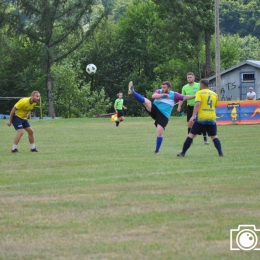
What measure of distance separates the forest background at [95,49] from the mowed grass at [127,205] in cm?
4212

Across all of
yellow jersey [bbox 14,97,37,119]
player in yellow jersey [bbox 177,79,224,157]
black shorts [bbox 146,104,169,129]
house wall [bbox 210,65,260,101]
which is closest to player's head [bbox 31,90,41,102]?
yellow jersey [bbox 14,97,37,119]

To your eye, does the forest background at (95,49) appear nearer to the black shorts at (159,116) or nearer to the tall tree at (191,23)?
the tall tree at (191,23)

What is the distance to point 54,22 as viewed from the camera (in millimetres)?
58531

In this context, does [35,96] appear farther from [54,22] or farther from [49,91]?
[49,91]

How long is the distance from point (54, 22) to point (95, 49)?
10120mm

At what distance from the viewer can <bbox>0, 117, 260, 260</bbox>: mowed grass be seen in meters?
6.81

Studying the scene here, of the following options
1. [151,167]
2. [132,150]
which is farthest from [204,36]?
[151,167]

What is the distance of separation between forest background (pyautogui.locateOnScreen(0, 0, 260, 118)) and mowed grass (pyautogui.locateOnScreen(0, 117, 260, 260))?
42121mm

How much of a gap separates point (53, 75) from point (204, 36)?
13222mm

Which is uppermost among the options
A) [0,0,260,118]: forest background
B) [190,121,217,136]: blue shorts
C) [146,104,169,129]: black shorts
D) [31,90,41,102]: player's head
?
[0,0,260,118]: forest background

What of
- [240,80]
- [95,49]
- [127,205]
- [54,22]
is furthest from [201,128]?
[95,49]

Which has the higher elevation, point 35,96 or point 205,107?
point 35,96

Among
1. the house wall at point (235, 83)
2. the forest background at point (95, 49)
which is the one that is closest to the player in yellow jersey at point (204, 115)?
the house wall at point (235, 83)

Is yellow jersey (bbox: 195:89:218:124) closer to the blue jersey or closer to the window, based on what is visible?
the blue jersey
